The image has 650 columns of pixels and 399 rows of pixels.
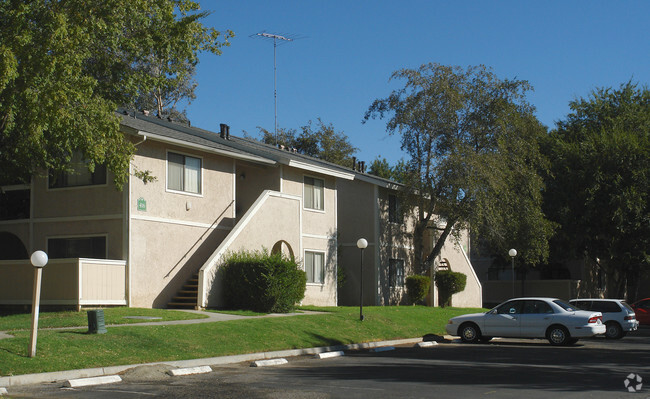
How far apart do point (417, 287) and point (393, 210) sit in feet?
14.3

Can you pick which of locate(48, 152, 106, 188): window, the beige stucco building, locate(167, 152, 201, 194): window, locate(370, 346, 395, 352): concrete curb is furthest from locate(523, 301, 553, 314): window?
locate(48, 152, 106, 188): window

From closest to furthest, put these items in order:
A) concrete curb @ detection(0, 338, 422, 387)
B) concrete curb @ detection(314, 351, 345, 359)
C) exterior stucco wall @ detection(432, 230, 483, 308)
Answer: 1. concrete curb @ detection(0, 338, 422, 387)
2. concrete curb @ detection(314, 351, 345, 359)
3. exterior stucco wall @ detection(432, 230, 483, 308)

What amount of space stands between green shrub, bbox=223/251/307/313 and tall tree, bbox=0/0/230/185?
18.7ft

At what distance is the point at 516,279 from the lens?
46844 mm

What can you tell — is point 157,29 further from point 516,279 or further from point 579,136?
point 516,279

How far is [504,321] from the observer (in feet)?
72.4

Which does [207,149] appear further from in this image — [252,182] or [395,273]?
[395,273]

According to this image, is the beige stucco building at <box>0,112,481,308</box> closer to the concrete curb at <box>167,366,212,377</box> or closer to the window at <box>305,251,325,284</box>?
the window at <box>305,251,325,284</box>

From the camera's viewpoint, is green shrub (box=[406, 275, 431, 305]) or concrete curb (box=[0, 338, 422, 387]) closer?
concrete curb (box=[0, 338, 422, 387])

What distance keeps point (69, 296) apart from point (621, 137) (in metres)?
29.3

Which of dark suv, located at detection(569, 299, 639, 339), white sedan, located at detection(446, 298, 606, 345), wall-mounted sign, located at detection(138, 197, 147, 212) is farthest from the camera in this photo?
dark suv, located at detection(569, 299, 639, 339)

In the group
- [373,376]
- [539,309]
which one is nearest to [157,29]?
[373,376]

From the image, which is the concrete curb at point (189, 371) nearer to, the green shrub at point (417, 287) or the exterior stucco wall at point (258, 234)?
the exterior stucco wall at point (258, 234)

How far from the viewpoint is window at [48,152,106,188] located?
2358 centimetres
